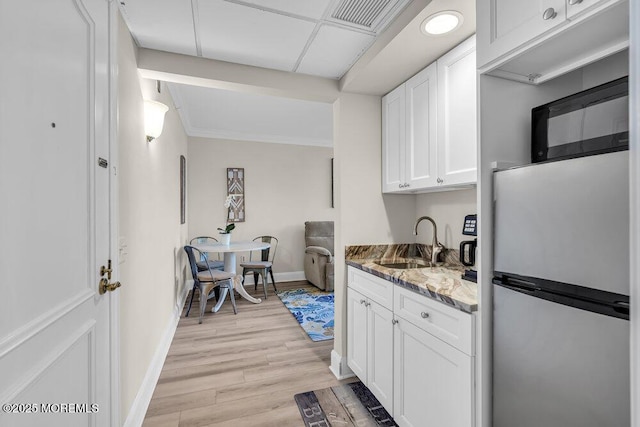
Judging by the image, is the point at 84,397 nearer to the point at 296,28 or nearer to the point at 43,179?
the point at 43,179

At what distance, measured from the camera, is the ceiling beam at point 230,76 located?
6.53ft

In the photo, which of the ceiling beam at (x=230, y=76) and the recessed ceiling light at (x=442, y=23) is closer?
the recessed ceiling light at (x=442, y=23)

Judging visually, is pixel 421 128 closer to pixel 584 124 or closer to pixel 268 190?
pixel 584 124

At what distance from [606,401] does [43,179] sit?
1.71 meters

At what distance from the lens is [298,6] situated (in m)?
1.58

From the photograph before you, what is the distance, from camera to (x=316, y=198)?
5.56 metres

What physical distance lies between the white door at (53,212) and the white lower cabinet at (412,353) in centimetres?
140

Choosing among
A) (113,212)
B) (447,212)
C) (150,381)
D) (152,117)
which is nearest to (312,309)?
(150,381)

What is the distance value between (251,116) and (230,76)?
2.04 metres

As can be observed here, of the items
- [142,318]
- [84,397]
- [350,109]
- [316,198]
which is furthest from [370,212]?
[316,198]

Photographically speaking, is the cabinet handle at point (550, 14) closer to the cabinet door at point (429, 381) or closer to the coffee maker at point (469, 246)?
the coffee maker at point (469, 246)

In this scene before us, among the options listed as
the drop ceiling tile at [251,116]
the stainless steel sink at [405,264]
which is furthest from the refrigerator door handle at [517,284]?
the drop ceiling tile at [251,116]

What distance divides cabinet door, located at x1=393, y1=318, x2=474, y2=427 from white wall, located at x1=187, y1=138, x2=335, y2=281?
150 inches

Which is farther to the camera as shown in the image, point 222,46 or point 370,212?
point 370,212
